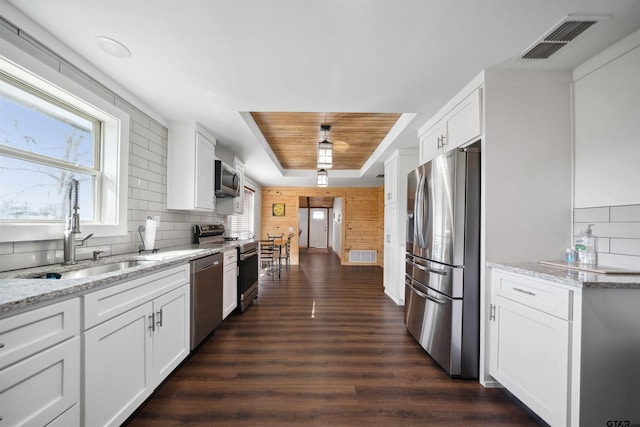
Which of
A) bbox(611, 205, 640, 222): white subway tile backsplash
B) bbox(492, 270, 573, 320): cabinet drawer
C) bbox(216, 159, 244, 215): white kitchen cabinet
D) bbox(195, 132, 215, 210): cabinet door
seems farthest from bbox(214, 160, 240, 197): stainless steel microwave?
bbox(611, 205, 640, 222): white subway tile backsplash

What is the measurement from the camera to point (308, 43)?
1632 mm

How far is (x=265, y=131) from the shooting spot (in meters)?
3.69

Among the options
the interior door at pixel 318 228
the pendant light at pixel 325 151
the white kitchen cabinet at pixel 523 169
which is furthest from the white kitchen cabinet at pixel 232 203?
the interior door at pixel 318 228

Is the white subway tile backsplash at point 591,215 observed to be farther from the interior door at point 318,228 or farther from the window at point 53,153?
the interior door at point 318,228

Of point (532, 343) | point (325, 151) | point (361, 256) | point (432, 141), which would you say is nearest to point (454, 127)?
point (432, 141)

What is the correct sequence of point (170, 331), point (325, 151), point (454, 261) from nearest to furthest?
point (170, 331)
point (454, 261)
point (325, 151)

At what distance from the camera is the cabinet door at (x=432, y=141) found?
2617 millimetres

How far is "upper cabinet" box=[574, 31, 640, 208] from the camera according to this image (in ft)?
5.32

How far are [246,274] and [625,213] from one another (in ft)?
11.7

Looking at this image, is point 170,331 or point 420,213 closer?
point 170,331

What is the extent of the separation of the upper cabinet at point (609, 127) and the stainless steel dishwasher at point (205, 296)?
3.08 meters

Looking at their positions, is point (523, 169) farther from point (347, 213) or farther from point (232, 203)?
point (347, 213)

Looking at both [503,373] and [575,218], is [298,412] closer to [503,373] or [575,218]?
[503,373]

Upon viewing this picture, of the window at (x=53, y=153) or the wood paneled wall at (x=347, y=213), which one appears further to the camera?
the wood paneled wall at (x=347, y=213)
